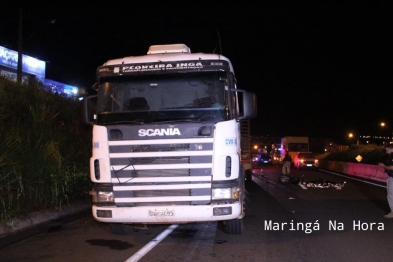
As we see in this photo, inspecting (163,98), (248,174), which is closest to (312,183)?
(248,174)

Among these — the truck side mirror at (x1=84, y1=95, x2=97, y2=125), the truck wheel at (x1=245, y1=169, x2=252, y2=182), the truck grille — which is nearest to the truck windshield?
the truck side mirror at (x1=84, y1=95, x2=97, y2=125)

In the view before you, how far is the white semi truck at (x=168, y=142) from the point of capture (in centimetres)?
811

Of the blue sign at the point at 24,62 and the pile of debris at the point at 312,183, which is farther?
the blue sign at the point at 24,62

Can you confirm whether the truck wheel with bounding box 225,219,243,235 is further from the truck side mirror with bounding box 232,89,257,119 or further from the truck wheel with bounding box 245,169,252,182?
the truck wheel with bounding box 245,169,252,182

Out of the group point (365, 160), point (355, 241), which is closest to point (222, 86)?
point (355, 241)

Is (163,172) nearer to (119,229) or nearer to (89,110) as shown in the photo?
(89,110)

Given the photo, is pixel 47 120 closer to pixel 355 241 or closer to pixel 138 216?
pixel 138 216

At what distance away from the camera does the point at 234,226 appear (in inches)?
369

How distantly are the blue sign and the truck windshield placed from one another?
29.2 meters

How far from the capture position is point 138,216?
26.9 ft

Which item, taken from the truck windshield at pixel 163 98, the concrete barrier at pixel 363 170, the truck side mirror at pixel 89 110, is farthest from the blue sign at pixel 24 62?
the truck windshield at pixel 163 98

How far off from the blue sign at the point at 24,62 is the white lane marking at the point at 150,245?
28.8m

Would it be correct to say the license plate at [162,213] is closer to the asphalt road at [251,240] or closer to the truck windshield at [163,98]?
the asphalt road at [251,240]

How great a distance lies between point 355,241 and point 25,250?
19.4ft
